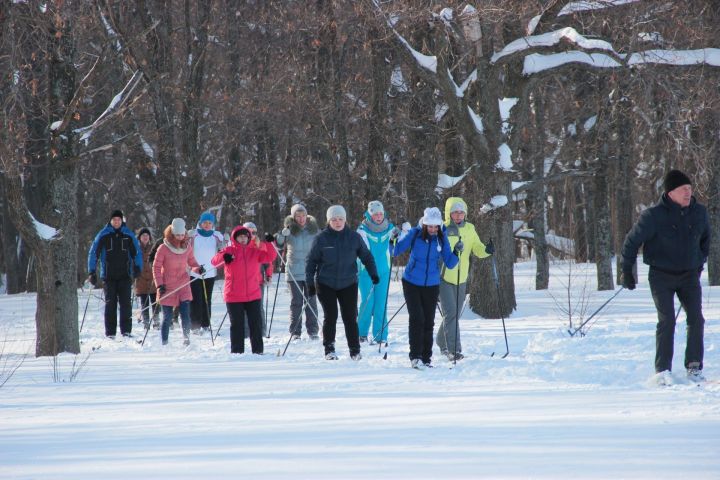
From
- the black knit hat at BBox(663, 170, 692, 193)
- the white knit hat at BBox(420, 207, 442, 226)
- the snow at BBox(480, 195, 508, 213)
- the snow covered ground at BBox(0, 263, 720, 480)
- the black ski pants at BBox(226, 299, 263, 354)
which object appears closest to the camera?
the snow covered ground at BBox(0, 263, 720, 480)

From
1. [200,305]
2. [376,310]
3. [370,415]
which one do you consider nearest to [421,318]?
[376,310]

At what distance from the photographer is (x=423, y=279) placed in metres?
9.74

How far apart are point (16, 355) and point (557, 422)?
869cm

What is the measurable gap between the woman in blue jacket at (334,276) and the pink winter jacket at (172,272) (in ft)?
9.88

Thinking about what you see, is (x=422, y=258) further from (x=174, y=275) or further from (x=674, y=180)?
(x=174, y=275)

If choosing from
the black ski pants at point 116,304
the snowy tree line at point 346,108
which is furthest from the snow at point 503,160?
the black ski pants at point 116,304

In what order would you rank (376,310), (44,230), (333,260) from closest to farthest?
(333,260), (44,230), (376,310)

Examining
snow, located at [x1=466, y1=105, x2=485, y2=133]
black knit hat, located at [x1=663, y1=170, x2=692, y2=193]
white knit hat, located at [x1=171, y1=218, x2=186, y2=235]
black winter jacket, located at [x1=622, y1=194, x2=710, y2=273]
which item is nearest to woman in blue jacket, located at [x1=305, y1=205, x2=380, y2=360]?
black winter jacket, located at [x1=622, y1=194, x2=710, y2=273]

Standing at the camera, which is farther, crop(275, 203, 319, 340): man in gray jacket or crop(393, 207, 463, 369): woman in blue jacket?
crop(275, 203, 319, 340): man in gray jacket

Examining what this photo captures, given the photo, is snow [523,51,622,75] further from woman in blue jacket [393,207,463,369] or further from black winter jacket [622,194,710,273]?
black winter jacket [622,194,710,273]

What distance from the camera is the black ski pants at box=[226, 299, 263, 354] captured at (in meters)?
11.1

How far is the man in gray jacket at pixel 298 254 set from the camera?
13039 mm

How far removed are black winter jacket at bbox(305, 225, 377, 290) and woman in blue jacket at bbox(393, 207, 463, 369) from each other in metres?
0.73

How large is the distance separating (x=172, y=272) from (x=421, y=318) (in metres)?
4.66
